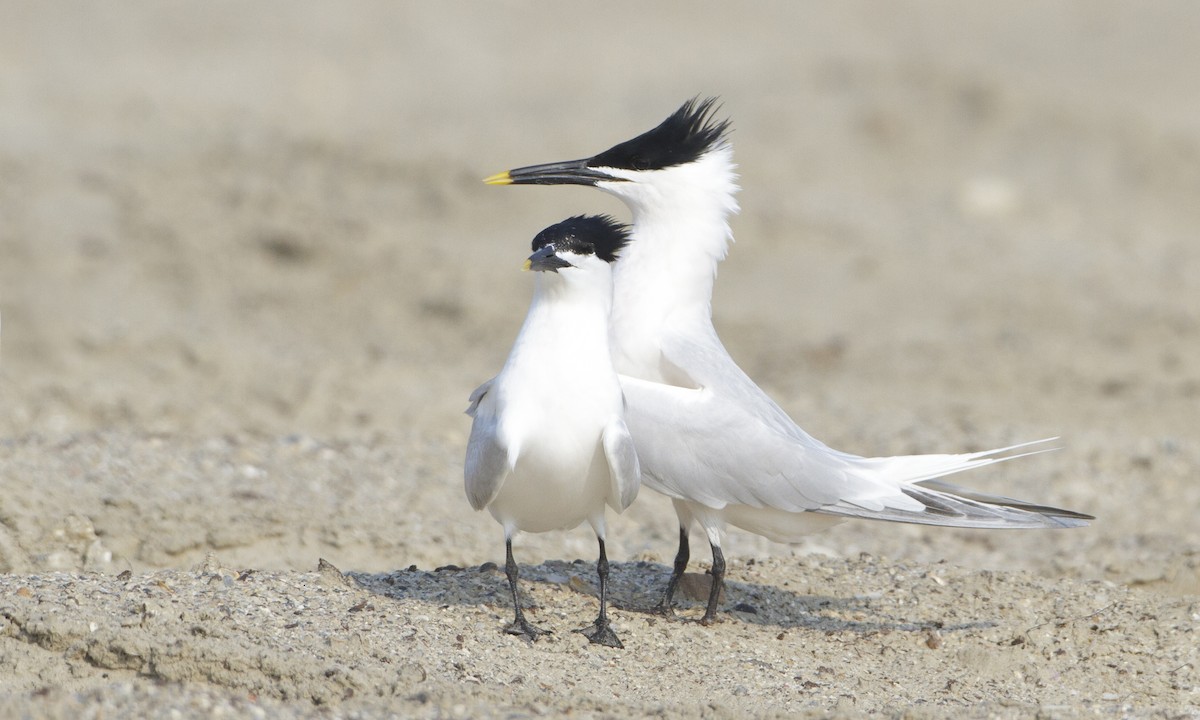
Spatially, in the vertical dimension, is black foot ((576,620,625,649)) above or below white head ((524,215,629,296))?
below

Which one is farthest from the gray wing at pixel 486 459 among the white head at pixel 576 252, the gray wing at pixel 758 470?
the gray wing at pixel 758 470

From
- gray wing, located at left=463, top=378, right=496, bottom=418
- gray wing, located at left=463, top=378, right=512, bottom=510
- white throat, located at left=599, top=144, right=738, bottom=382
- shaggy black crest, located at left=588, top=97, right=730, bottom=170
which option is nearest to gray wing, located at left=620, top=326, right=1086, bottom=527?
white throat, located at left=599, top=144, right=738, bottom=382

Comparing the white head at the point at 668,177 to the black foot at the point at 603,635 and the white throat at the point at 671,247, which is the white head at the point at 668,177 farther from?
the black foot at the point at 603,635

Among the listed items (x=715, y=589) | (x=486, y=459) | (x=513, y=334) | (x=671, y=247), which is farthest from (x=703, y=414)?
(x=513, y=334)

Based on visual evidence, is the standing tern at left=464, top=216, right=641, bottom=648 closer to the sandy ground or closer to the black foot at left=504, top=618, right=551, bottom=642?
the black foot at left=504, top=618, right=551, bottom=642

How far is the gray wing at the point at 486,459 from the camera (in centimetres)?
468

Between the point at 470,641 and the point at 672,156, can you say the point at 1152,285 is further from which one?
the point at 470,641

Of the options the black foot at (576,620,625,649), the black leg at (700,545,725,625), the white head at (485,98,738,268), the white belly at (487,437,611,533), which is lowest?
the black foot at (576,620,625,649)

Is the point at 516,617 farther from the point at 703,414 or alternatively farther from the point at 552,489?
the point at 703,414

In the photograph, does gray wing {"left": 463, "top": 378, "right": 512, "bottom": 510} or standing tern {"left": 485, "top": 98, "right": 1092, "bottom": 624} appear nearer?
gray wing {"left": 463, "top": 378, "right": 512, "bottom": 510}

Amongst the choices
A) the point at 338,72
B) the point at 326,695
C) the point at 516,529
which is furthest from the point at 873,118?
the point at 326,695

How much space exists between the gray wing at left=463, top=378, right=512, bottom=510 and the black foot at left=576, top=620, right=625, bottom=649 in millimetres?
545

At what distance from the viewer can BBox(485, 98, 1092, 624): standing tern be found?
5297 millimetres

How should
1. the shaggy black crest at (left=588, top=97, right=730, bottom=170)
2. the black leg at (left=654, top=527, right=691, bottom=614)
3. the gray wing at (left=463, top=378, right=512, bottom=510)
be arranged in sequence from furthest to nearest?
1. the shaggy black crest at (left=588, top=97, right=730, bottom=170)
2. the black leg at (left=654, top=527, right=691, bottom=614)
3. the gray wing at (left=463, top=378, right=512, bottom=510)
